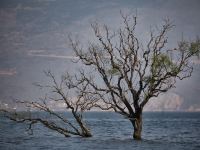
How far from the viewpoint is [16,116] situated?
49.1m

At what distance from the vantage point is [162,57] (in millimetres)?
44312

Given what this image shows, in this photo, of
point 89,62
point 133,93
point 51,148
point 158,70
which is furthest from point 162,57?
point 51,148

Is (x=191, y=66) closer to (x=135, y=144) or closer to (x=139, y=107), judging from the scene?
(x=139, y=107)

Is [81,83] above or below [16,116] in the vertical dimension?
above

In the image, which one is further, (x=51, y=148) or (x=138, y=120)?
(x=138, y=120)

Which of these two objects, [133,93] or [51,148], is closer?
[51,148]

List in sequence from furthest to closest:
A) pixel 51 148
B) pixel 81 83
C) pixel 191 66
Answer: pixel 81 83 → pixel 191 66 → pixel 51 148

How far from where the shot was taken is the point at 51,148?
41.8 meters

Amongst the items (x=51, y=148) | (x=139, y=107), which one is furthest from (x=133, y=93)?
(x=51, y=148)

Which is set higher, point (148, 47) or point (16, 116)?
point (148, 47)

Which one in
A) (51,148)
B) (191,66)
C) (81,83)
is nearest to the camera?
(51,148)


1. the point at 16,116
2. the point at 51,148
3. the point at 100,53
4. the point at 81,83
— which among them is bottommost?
the point at 51,148

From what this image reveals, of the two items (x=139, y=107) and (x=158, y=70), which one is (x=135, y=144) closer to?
(x=139, y=107)

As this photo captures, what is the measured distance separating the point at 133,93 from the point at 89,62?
5.86m
